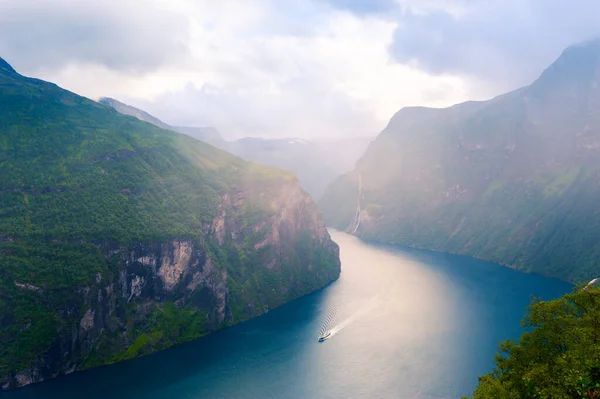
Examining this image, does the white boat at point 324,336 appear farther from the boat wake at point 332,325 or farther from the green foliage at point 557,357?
the green foliage at point 557,357

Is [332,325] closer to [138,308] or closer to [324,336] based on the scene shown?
[324,336]

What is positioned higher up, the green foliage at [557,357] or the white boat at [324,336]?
the green foliage at [557,357]

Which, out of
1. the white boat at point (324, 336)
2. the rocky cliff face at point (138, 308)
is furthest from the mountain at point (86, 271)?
the white boat at point (324, 336)

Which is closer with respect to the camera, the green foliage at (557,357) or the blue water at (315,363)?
the green foliage at (557,357)

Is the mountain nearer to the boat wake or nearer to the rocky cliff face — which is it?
the rocky cliff face

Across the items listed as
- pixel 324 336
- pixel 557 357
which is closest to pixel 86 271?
pixel 324 336

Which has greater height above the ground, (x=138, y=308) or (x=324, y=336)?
(x=138, y=308)

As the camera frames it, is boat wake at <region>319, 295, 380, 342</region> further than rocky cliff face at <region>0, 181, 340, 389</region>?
Yes

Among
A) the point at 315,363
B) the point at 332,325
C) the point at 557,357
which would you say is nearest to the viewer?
the point at 557,357

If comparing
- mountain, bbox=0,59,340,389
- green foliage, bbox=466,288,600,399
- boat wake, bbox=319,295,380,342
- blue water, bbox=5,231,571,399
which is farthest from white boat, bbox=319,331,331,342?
green foliage, bbox=466,288,600,399
